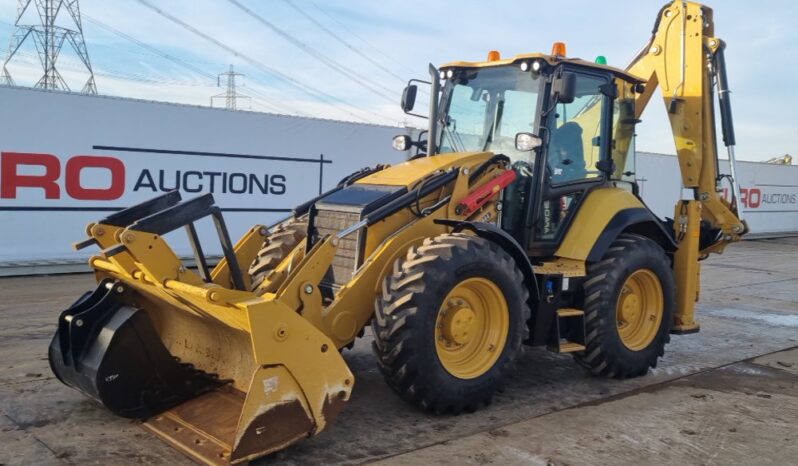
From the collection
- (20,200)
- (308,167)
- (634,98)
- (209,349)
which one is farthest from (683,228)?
(20,200)

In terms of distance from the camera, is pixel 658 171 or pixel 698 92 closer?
pixel 698 92

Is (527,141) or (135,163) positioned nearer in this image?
(527,141)

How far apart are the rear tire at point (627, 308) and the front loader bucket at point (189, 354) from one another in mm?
2457

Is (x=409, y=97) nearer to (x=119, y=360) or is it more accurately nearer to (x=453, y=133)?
(x=453, y=133)

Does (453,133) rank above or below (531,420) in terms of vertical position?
above

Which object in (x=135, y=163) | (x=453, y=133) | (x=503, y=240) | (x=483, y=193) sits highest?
(x=453, y=133)

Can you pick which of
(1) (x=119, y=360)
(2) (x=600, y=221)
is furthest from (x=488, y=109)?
(1) (x=119, y=360)

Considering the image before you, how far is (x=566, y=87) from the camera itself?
550cm

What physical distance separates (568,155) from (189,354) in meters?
3.37

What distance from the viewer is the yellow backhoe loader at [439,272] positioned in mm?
4211

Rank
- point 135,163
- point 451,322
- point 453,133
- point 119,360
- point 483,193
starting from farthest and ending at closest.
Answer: point 135,163
point 453,133
point 483,193
point 451,322
point 119,360

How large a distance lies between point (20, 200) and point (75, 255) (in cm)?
120

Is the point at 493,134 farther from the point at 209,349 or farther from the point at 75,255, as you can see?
the point at 75,255

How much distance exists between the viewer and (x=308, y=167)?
13.8 m
